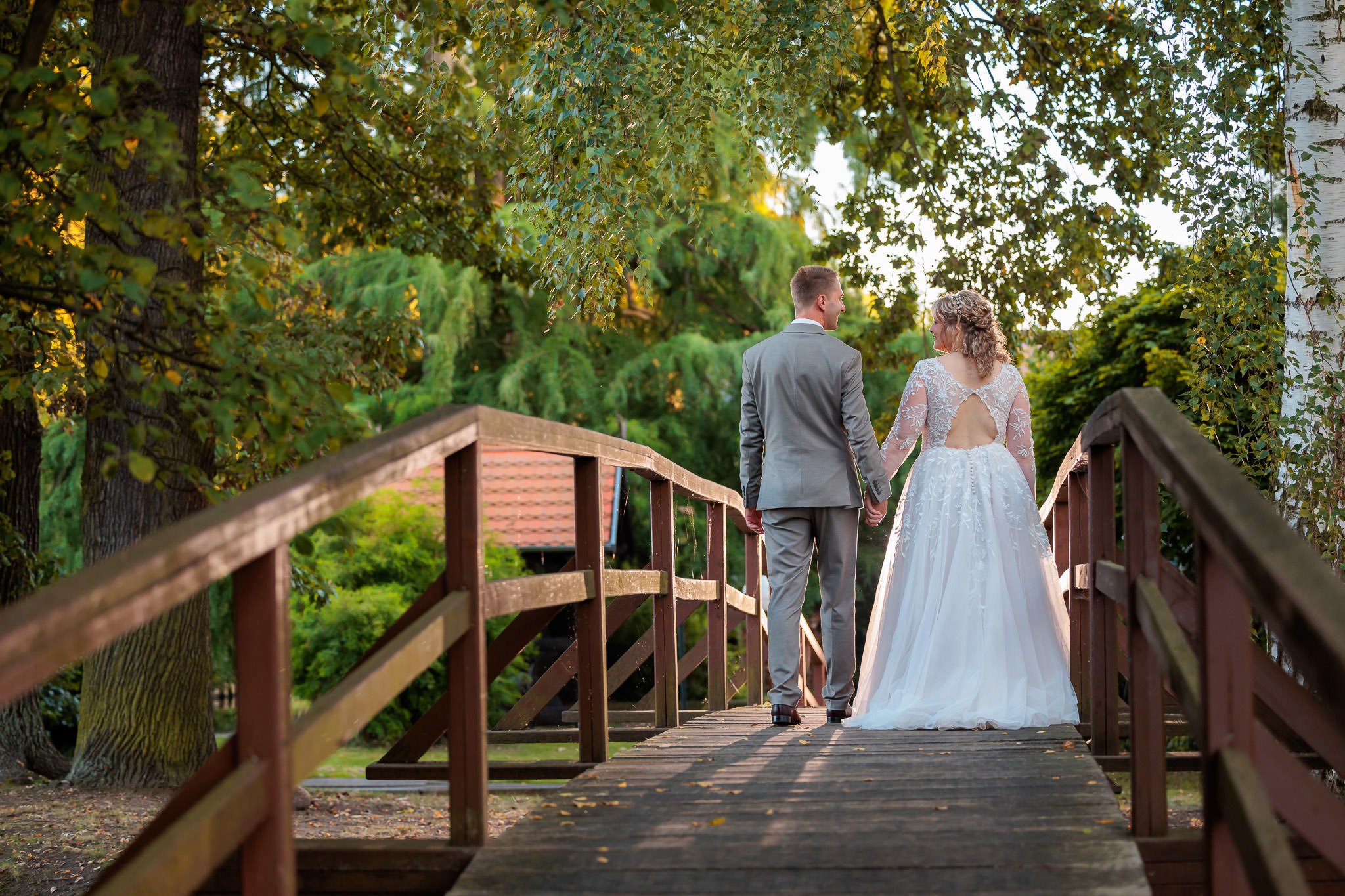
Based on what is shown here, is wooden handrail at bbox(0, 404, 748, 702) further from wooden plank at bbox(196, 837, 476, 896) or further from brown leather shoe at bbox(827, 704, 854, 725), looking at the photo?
brown leather shoe at bbox(827, 704, 854, 725)

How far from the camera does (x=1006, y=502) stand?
5934 millimetres

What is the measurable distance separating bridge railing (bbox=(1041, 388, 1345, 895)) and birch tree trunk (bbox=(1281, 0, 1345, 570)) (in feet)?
6.63

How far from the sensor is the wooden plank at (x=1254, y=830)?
186 cm

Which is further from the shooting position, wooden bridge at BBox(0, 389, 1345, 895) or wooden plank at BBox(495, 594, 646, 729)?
wooden plank at BBox(495, 594, 646, 729)

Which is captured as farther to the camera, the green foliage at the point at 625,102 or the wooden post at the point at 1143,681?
the green foliage at the point at 625,102

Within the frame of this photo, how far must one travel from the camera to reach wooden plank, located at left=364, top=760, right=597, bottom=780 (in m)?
4.31

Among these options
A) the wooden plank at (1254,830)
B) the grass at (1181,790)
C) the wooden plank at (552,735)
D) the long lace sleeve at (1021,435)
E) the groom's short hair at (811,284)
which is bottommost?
the grass at (1181,790)

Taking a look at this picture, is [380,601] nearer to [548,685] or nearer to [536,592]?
[548,685]

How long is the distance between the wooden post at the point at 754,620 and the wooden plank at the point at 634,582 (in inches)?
106

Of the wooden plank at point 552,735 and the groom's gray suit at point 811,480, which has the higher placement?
the groom's gray suit at point 811,480

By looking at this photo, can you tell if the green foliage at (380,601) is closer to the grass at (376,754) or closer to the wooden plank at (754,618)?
the grass at (376,754)

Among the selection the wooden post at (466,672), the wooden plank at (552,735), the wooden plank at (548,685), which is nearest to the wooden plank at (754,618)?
the wooden plank at (548,685)

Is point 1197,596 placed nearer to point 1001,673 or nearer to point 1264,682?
point 1264,682

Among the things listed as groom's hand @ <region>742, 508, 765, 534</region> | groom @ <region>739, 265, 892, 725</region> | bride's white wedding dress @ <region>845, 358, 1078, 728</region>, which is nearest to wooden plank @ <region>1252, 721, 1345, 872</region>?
bride's white wedding dress @ <region>845, 358, 1078, 728</region>
